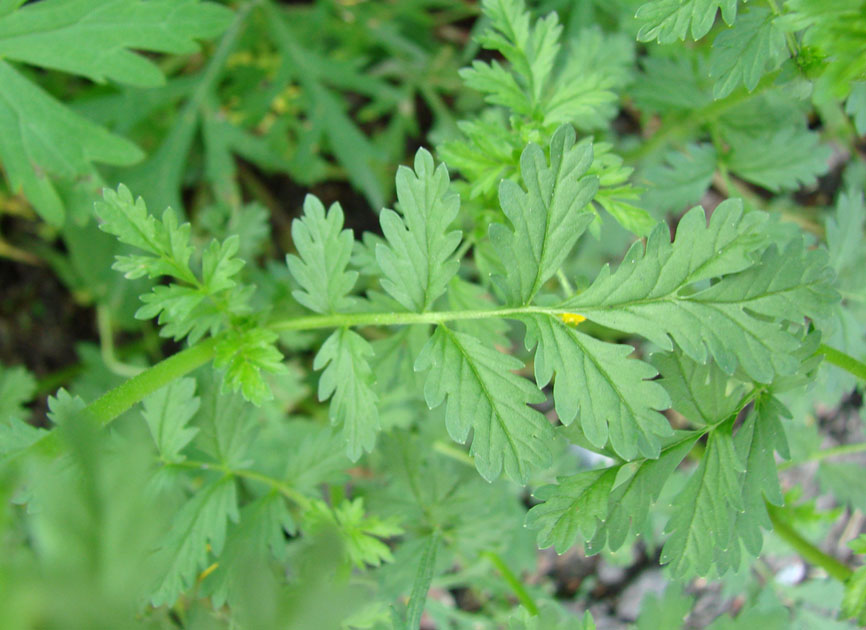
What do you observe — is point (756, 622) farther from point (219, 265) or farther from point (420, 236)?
point (219, 265)

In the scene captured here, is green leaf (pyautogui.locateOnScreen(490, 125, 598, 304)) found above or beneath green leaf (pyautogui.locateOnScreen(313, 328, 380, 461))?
above

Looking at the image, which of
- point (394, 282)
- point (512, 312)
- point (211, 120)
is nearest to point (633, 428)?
point (512, 312)

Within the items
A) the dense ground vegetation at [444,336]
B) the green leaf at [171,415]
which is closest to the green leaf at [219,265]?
the dense ground vegetation at [444,336]

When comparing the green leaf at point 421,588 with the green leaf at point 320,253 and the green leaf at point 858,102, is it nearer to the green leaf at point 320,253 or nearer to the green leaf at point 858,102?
the green leaf at point 320,253

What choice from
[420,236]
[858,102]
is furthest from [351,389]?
[858,102]

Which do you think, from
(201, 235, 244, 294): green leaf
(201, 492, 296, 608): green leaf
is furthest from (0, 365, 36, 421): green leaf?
(201, 235, 244, 294): green leaf

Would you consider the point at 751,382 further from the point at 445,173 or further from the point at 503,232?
the point at 445,173

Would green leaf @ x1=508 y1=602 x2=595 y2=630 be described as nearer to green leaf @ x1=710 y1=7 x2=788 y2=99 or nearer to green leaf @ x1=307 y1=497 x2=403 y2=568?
green leaf @ x1=307 y1=497 x2=403 y2=568
